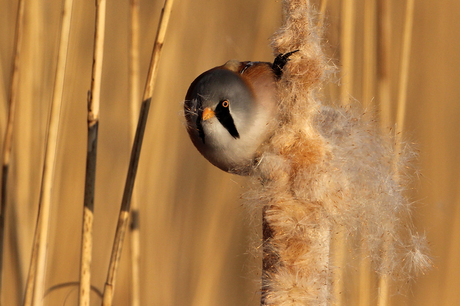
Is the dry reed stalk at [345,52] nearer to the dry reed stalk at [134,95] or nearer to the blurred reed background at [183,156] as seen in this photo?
the blurred reed background at [183,156]

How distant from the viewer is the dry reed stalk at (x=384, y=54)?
0.94 meters

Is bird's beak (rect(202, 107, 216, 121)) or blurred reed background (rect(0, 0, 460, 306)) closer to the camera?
bird's beak (rect(202, 107, 216, 121))

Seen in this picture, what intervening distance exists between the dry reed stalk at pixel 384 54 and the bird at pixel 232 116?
476mm

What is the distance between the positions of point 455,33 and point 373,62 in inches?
21.7

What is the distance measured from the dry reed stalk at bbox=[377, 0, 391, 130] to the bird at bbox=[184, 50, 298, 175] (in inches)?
18.7

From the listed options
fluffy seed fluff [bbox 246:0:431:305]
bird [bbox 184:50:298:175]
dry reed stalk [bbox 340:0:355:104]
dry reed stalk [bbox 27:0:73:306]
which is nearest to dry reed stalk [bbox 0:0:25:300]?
dry reed stalk [bbox 27:0:73:306]

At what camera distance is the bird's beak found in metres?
0.52

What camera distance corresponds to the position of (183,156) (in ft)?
4.31

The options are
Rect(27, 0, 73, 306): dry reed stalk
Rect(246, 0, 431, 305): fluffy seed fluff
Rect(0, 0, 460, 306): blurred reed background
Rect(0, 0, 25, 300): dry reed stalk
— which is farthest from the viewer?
Rect(0, 0, 460, 306): blurred reed background

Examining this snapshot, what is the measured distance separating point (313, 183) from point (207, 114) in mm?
168

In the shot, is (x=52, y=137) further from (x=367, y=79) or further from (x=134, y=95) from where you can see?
(x=367, y=79)

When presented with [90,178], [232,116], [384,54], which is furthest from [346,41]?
[90,178]

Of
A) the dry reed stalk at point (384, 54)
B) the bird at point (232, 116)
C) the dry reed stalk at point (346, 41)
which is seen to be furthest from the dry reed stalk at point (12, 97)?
the dry reed stalk at point (384, 54)

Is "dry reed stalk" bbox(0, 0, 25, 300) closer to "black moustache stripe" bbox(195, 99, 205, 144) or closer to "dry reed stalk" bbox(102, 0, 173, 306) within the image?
"dry reed stalk" bbox(102, 0, 173, 306)
